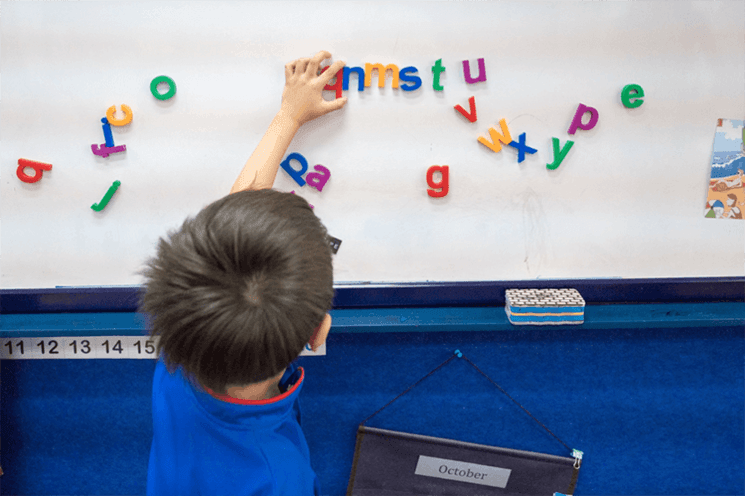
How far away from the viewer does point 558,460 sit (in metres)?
1.00

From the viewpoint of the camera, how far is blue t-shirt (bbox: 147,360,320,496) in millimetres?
565

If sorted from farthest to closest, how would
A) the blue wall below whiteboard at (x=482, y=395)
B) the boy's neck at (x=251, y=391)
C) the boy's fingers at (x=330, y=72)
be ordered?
the blue wall below whiteboard at (x=482, y=395) → the boy's fingers at (x=330, y=72) → the boy's neck at (x=251, y=391)

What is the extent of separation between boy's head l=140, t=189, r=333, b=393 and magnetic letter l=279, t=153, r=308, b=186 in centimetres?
32

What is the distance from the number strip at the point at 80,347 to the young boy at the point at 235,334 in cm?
32

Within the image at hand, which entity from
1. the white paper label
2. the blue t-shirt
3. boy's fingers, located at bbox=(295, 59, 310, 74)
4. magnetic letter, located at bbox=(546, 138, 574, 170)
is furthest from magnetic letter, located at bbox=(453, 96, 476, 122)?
the white paper label

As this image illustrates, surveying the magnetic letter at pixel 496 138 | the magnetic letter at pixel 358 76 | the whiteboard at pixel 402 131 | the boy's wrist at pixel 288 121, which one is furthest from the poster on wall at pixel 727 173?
the boy's wrist at pixel 288 121

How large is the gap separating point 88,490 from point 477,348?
897mm

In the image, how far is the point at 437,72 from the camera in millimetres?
791

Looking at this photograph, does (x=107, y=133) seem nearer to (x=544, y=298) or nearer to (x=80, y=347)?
(x=80, y=347)

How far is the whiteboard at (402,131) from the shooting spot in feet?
2.56

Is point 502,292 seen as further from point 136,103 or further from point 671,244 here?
point 136,103

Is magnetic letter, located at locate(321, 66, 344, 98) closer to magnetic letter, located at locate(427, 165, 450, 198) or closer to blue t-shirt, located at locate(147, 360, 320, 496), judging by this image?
magnetic letter, located at locate(427, 165, 450, 198)

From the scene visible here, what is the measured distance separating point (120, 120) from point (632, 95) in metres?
0.84

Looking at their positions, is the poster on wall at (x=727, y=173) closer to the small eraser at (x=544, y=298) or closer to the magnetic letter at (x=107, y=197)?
the small eraser at (x=544, y=298)
